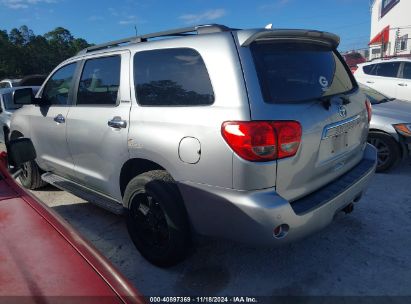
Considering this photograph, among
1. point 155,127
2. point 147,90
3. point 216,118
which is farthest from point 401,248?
point 147,90

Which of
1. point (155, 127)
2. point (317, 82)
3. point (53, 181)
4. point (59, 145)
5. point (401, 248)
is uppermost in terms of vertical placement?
point (317, 82)

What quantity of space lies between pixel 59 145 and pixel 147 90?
1647mm

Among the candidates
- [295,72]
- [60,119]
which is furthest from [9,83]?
[295,72]

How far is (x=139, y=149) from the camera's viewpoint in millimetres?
2857

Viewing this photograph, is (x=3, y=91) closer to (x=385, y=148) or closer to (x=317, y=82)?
(x=317, y=82)

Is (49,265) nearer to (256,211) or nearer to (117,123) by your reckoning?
(256,211)

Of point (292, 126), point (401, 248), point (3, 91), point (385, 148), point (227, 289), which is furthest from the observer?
point (3, 91)

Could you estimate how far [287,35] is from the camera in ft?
8.52

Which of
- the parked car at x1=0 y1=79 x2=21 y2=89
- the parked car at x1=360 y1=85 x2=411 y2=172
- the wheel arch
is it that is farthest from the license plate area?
the parked car at x1=0 y1=79 x2=21 y2=89

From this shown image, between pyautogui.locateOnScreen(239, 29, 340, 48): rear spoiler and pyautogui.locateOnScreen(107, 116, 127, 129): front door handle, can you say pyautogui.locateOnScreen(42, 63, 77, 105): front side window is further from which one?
pyautogui.locateOnScreen(239, 29, 340, 48): rear spoiler

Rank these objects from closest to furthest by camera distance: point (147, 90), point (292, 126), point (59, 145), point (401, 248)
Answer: point (292, 126)
point (147, 90)
point (401, 248)
point (59, 145)

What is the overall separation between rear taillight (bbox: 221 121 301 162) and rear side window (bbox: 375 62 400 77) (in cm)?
827

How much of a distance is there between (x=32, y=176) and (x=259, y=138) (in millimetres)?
3966

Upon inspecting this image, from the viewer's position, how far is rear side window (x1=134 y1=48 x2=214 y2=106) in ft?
8.32
